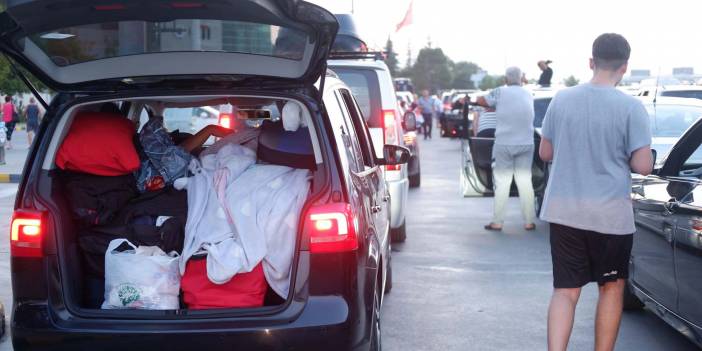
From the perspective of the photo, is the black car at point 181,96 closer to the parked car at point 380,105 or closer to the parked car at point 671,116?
the parked car at point 380,105

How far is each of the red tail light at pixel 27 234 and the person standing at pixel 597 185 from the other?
2.55 meters

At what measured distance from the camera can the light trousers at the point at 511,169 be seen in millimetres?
10148

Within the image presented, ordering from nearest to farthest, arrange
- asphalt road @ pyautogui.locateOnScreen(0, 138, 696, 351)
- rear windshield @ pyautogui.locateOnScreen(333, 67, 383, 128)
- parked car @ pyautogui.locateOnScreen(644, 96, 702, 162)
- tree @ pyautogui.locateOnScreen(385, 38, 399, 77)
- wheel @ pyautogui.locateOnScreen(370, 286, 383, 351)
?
1. wheel @ pyautogui.locateOnScreen(370, 286, 383, 351)
2. asphalt road @ pyautogui.locateOnScreen(0, 138, 696, 351)
3. rear windshield @ pyautogui.locateOnScreen(333, 67, 383, 128)
4. parked car @ pyautogui.locateOnScreen(644, 96, 702, 162)
5. tree @ pyautogui.locateOnScreen(385, 38, 399, 77)

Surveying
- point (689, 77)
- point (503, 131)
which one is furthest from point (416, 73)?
point (503, 131)

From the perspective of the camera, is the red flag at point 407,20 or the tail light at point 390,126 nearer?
the tail light at point 390,126

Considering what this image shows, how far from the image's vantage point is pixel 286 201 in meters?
4.46

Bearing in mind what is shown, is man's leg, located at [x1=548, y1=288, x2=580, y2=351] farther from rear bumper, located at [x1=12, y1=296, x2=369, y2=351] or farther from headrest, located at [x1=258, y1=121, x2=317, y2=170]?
headrest, located at [x1=258, y1=121, x2=317, y2=170]

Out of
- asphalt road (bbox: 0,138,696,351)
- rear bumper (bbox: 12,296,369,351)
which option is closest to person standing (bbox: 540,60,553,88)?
asphalt road (bbox: 0,138,696,351)

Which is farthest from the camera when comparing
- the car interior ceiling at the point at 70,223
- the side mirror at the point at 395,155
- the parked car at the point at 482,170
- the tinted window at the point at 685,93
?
the tinted window at the point at 685,93

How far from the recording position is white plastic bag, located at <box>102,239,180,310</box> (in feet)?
14.2

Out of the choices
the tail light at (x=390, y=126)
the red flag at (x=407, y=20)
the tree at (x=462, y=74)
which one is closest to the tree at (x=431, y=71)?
the tree at (x=462, y=74)

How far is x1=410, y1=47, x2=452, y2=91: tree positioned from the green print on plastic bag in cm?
10702

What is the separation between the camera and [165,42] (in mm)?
4312

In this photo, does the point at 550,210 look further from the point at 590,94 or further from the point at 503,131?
the point at 503,131
